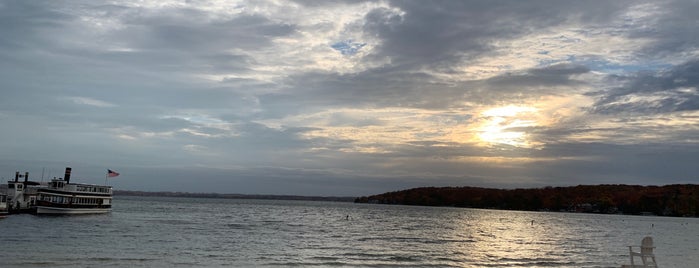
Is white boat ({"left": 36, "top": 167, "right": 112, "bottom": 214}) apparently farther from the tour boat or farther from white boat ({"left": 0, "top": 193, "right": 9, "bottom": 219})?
white boat ({"left": 0, "top": 193, "right": 9, "bottom": 219})

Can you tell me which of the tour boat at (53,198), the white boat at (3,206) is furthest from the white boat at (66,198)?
the white boat at (3,206)

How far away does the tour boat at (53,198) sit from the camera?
307ft

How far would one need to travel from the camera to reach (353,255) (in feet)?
159

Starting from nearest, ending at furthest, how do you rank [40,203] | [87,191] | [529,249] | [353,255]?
[353,255] → [529,249] → [40,203] → [87,191]

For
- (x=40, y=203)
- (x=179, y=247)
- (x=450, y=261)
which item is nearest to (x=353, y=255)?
(x=450, y=261)

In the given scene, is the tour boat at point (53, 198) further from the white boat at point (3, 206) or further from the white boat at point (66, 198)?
the white boat at point (3, 206)

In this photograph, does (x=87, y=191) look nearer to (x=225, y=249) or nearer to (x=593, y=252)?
(x=225, y=249)

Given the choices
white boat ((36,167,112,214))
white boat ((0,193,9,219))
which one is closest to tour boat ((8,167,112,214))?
white boat ((36,167,112,214))

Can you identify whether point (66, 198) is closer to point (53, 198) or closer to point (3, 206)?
point (53, 198)

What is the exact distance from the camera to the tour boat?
93438mm

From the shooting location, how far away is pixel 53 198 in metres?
93.6

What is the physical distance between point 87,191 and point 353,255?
72.4 m

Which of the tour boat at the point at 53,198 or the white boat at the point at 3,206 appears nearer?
the white boat at the point at 3,206

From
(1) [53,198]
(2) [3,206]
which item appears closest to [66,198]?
(1) [53,198]
